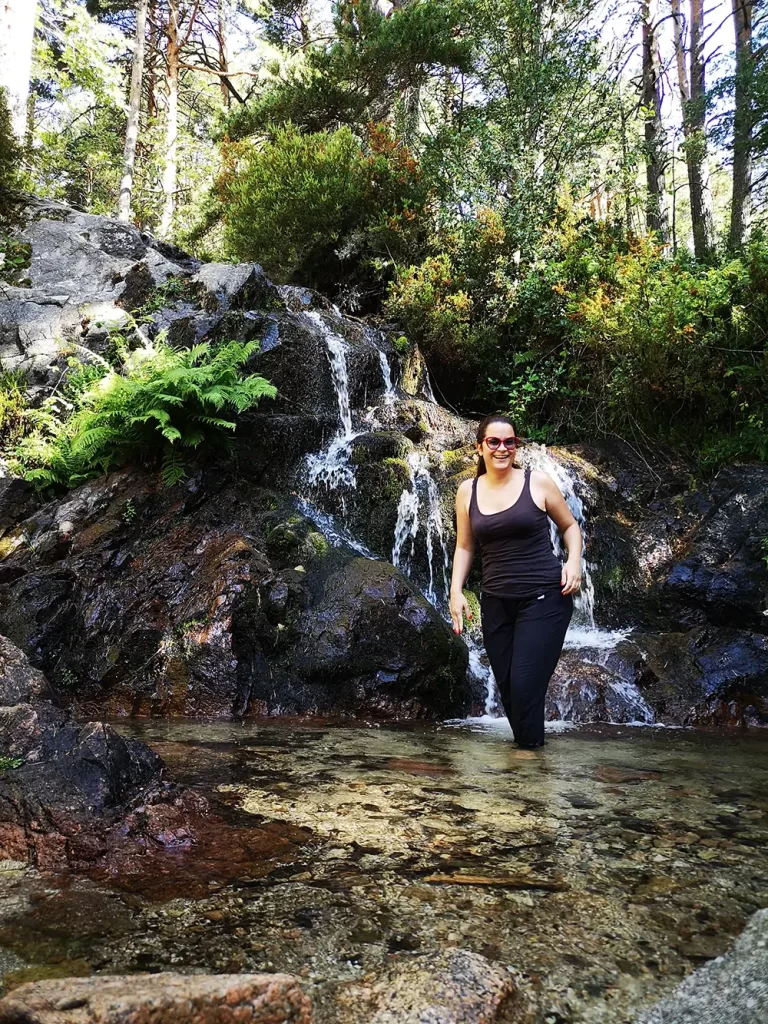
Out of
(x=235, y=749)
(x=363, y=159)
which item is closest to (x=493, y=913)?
(x=235, y=749)

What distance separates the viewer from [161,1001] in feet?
3.81

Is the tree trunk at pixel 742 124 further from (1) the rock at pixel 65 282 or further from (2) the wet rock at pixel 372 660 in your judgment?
(1) the rock at pixel 65 282

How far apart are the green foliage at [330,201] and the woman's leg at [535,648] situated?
31.3 feet

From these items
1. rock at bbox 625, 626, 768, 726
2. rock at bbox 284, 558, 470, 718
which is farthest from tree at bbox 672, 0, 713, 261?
rock at bbox 284, 558, 470, 718

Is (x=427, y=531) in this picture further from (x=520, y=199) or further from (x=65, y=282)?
(x=65, y=282)

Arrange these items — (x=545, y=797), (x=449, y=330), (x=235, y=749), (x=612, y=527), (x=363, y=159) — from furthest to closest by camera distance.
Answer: (x=363, y=159)
(x=449, y=330)
(x=612, y=527)
(x=235, y=749)
(x=545, y=797)

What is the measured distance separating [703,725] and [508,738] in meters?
2.34

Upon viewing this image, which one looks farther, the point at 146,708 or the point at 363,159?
the point at 363,159

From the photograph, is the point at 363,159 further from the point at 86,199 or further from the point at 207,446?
the point at 86,199

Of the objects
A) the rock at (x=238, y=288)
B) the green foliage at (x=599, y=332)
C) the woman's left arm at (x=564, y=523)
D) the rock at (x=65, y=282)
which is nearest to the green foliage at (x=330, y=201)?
the green foliage at (x=599, y=332)

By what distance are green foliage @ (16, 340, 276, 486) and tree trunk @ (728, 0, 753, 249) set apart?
9122mm

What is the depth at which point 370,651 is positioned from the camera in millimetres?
5777

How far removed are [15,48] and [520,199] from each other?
8.82 meters

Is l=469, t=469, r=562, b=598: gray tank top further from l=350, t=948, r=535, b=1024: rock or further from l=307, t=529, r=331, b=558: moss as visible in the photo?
l=307, t=529, r=331, b=558: moss
